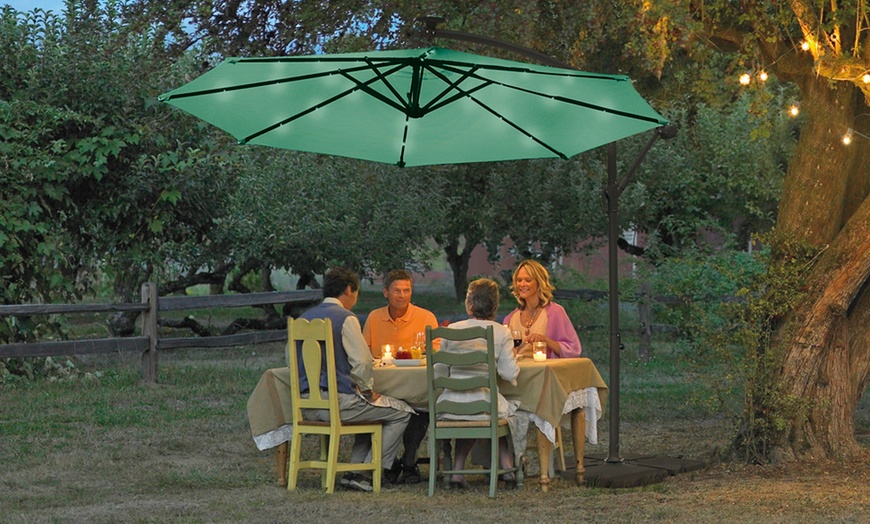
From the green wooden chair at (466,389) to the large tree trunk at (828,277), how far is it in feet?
8.26

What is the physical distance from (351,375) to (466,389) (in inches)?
29.7

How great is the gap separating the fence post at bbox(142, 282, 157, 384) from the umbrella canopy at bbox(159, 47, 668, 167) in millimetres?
6483

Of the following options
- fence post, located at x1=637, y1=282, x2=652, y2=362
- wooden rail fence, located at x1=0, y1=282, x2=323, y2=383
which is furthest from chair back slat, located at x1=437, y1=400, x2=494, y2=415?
fence post, located at x1=637, y1=282, x2=652, y2=362

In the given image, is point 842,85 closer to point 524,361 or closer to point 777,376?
point 777,376

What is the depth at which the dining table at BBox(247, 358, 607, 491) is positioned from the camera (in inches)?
323

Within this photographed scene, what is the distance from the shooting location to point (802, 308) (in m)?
9.31

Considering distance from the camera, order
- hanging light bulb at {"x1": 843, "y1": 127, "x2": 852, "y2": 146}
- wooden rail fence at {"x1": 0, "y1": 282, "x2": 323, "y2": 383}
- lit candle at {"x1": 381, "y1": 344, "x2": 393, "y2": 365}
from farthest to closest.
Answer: wooden rail fence at {"x1": 0, "y1": 282, "x2": 323, "y2": 383} < hanging light bulb at {"x1": 843, "y1": 127, "x2": 852, "y2": 146} < lit candle at {"x1": 381, "y1": 344, "x2": 393, "y2": 365}

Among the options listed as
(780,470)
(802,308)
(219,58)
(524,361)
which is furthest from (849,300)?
(219,58)

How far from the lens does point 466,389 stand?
796 centimetres

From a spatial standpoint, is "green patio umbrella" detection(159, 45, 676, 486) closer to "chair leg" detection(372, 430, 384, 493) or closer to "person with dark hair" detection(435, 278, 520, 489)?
"person with dark hair" detection(435, 278, 520, 489)

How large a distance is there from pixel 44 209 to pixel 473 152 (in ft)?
26.6

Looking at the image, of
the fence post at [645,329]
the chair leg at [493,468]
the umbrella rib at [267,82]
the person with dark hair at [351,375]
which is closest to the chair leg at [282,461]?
the person with dark hair at [351,375]

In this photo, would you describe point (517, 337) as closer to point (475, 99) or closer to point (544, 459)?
point (544, 459)

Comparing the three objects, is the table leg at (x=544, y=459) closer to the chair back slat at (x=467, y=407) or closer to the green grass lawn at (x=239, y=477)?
the green grass lawn at (x=239, y=477)
